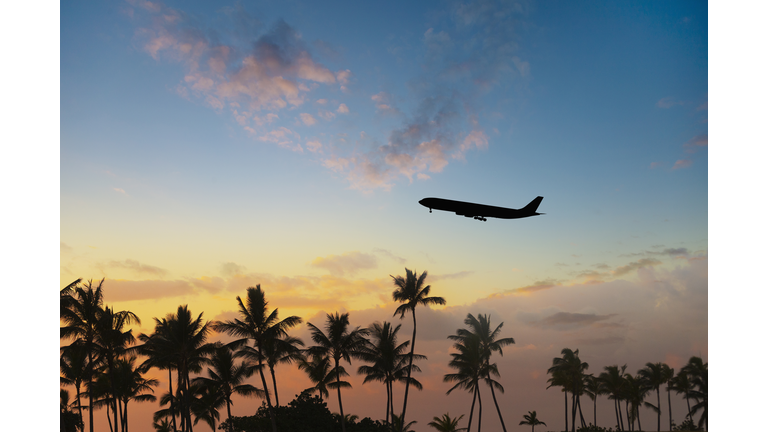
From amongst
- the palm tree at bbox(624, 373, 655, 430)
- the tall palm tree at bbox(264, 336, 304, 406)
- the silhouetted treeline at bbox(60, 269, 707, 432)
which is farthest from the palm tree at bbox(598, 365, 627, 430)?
the tall palm tree at bbox(264, 336, 304, 406)

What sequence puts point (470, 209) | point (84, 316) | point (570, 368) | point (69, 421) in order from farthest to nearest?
point (570, 368)
point (69, 421)
point (470, 209)
point (84, 316)

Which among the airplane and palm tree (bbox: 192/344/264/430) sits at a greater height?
the airplane

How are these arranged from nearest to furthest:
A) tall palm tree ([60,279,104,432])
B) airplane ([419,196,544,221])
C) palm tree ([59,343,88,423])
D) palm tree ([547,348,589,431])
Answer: tall palm tree ([60,279,104,432]) < airplane ([419,196,544,221]) < palm tree ([59,343,88,423]) < palm tree ([547,348,589,431])

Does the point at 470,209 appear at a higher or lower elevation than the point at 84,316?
higher

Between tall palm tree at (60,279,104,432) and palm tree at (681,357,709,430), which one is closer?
tall palm tree at (60,279,104,432)

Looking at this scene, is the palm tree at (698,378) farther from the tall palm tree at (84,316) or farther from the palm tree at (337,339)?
the tall palm tree at (84,316)

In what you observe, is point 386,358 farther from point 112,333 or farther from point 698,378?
point 698,378

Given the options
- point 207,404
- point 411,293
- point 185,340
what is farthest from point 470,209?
→ point 207,404

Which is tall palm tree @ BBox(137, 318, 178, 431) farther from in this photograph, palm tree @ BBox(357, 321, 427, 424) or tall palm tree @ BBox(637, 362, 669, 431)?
tall palm tree @ BBox(637, 362, 669, 431)

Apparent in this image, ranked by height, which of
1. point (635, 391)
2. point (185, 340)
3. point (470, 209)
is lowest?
point (635, 391)

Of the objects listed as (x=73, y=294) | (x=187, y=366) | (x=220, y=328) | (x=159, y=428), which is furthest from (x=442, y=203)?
(x=159, y=428)

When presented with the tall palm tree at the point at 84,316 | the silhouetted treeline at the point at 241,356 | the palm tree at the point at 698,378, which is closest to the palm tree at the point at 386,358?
the silhouetted treeline at the point at 241,356

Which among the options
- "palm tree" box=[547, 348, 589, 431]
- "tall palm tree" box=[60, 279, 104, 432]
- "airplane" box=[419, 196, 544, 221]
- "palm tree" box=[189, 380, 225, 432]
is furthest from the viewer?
"palm tree" box=[547, 348, 589, 431]

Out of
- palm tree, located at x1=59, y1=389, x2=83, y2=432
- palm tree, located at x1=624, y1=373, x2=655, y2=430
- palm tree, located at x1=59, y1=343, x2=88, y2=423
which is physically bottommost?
palm tree, located at x1=624, y1=373, x2=655, y2=430
